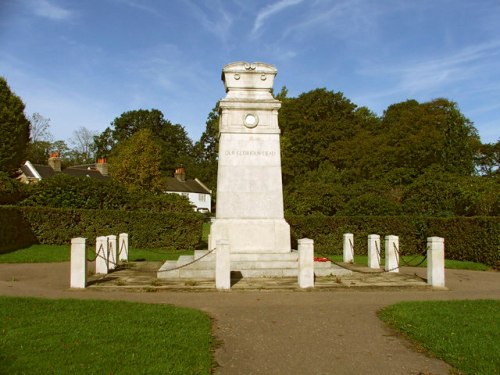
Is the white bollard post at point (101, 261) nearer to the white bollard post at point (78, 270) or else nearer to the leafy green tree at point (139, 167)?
the white bollard post at point (78, 270)

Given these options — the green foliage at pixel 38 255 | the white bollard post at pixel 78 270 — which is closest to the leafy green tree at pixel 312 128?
the green foliage at pixel 38 255

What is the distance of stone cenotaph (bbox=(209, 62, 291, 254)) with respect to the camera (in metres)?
13.4

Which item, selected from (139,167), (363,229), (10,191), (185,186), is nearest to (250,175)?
(363,229)

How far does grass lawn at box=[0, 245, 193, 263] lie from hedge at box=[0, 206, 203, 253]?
69cm

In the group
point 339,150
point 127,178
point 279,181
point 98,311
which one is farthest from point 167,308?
point 339,150

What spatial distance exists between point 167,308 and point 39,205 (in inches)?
679

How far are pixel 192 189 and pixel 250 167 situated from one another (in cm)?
5326

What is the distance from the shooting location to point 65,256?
1794cm

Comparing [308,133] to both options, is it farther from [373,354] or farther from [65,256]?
[373,354]

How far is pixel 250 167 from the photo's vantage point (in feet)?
45.4

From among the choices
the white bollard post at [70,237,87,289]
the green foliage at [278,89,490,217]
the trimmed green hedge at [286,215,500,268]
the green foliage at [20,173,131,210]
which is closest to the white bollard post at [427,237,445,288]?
the white bollard post at [70,237,87,289]

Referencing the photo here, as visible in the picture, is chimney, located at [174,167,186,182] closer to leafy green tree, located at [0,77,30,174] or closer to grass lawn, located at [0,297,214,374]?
leafy green tree, located at [0,77,30,174]

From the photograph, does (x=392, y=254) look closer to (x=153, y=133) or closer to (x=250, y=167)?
(x=250, y=167)

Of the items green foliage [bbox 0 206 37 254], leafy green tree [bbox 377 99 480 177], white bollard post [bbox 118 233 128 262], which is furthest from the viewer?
leafy green tree [bbox 377 99 480 177]
